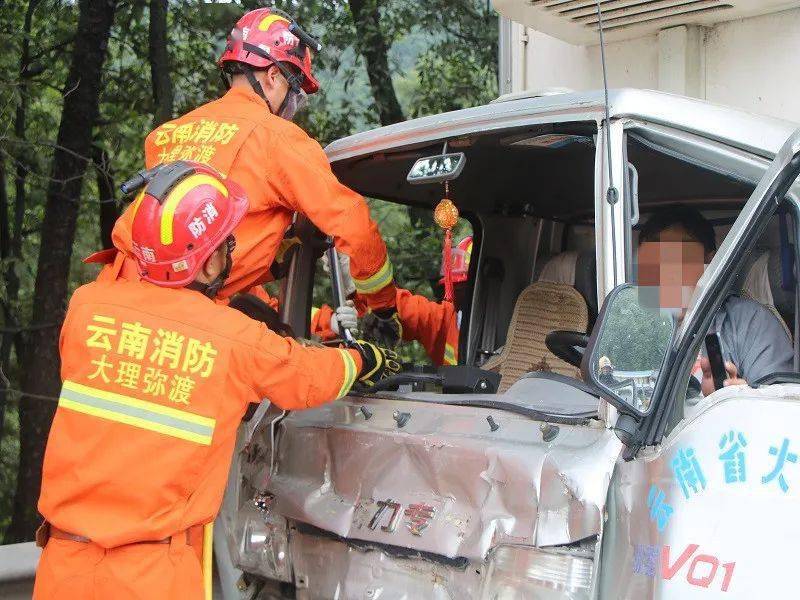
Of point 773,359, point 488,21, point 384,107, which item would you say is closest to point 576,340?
point 773,359

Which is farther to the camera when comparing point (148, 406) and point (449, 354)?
point (449, 354)

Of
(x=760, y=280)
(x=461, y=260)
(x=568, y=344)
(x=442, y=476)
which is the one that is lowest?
(x=442, y=476)

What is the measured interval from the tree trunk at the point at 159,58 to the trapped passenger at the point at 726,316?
5652mm

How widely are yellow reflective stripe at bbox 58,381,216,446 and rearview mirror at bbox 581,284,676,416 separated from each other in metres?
1.23

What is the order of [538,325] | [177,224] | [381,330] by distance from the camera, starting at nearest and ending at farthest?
[177,224], [538,325], [381,330]

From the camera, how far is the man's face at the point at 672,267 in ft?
8.81

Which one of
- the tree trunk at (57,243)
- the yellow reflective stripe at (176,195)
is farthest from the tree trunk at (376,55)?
the yellow reflective stripe at (176,195)

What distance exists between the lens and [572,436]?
8.73ft

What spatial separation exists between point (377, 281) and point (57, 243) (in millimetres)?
4816

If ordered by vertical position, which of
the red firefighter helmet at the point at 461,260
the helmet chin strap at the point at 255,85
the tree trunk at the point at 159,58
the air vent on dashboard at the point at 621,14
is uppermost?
the tree trunk at the point at 159,58

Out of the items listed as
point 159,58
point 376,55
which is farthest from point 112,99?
point 376,55

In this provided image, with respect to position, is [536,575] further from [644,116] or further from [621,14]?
[621,14]

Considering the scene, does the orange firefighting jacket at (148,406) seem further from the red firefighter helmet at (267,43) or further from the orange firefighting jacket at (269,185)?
the red firefighter helmet at (267,43)

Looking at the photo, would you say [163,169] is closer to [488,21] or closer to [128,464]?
[128,464]
